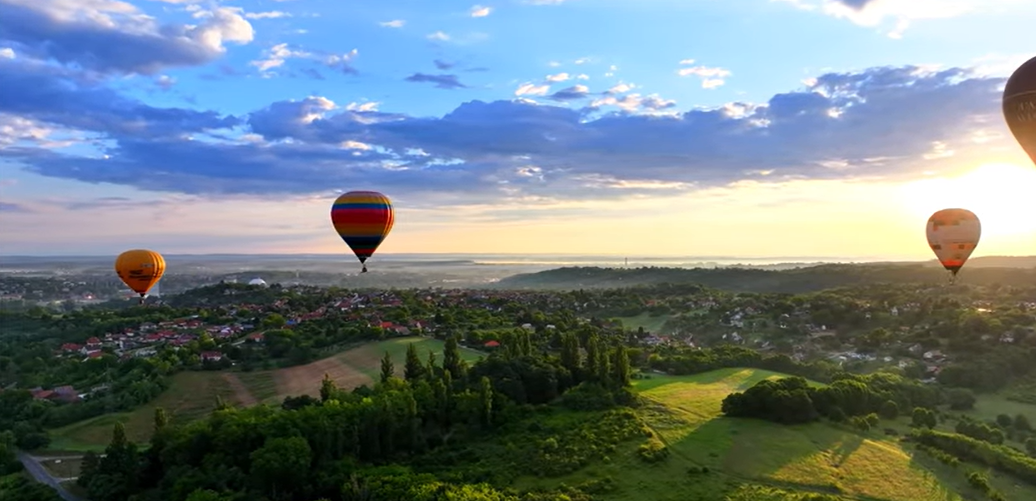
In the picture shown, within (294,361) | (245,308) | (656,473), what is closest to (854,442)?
(656,473)

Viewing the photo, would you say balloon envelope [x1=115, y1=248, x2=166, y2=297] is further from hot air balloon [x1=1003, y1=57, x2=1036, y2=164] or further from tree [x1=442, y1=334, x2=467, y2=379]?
hot air balloon [x1=1003, y1=57, x2=1036, y2=164]

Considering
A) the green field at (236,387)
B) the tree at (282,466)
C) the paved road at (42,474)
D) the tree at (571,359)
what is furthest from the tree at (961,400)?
the paved road at (42,474)

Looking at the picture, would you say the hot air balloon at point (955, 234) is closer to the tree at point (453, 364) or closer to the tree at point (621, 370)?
the tree at point (621, 370)

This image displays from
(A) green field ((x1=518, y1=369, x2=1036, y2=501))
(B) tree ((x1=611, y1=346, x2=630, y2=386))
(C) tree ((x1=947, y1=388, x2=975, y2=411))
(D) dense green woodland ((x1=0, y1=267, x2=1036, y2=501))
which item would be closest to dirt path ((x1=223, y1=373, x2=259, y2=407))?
(D) dense green woodland ((x1=0, y1=267, x2=1036, y2=501))

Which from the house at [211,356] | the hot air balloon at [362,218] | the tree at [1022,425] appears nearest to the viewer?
the hot air balloon at [362,218]

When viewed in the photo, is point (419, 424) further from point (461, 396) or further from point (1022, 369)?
point (1022, 369)

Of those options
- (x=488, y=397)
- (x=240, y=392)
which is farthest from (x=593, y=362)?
(x=240, y=392)
